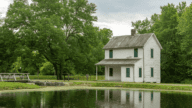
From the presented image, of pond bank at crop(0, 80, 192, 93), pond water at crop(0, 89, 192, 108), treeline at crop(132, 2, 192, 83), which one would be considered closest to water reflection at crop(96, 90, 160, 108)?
pond water at crop(0, 89, 192, 108)

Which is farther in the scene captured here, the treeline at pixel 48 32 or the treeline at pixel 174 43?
the treeline at pixel 174 43

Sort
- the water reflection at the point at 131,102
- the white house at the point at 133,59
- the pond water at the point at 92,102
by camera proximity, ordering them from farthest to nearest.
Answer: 1. the white house at the point at 133,59
2. the water reflection at the point at 131,102
3. the pond water at the point at 92,102

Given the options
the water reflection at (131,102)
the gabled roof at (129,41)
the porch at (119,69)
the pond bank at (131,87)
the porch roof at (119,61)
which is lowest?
the pond bank at (131,87)

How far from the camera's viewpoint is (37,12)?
4303 centimetres

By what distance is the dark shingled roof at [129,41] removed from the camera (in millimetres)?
38500

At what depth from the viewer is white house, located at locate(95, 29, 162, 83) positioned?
3735cm

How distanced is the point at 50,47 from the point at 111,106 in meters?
28.8

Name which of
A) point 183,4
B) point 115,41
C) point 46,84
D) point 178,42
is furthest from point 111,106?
point 183,4

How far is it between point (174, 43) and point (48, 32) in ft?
79.7

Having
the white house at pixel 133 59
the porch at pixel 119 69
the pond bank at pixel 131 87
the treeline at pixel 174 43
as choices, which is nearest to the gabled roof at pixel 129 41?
the white house at pixel 133 59

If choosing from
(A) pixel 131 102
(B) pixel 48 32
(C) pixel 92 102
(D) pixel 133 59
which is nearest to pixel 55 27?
(B) pixel 48 32

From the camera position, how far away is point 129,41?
40.2m

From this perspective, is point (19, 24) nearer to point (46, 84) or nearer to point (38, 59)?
point (38, 59)

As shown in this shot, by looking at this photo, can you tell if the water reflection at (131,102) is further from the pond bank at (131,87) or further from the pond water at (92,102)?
the pond bank at (131,87)
